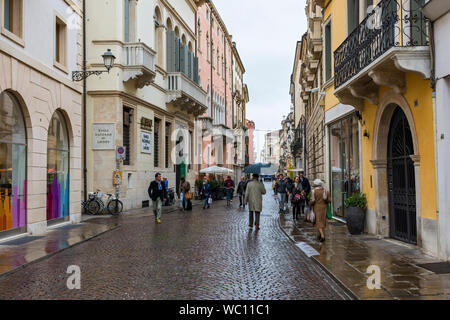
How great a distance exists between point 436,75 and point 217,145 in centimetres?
3819

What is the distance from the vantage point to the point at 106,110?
2138 cm

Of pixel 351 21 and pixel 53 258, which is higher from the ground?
pixel 351 21

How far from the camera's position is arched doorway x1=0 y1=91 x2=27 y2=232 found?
465 inches

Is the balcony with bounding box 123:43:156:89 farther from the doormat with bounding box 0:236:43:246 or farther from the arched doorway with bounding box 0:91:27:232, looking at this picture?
the doormat with bounding box 0:236:43:246

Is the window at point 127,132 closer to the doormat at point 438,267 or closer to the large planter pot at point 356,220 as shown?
the large planter pot at point 356,220

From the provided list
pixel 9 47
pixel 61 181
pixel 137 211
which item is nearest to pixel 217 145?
pixel 137 211

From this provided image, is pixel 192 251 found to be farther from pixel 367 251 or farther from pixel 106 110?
pixel 106 110

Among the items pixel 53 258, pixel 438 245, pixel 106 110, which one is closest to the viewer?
pixel 438 245

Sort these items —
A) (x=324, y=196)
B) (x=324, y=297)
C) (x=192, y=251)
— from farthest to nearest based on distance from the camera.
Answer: (x=324, y=196)
(x=192, y=251)
(x=324, y=297)

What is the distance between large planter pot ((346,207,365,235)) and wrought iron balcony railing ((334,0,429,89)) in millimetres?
3486

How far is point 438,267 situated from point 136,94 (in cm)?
1804

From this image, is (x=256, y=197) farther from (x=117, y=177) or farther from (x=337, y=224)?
(x=117, y=177)

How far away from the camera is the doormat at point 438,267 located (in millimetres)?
7705

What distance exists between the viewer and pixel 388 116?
470 inches
